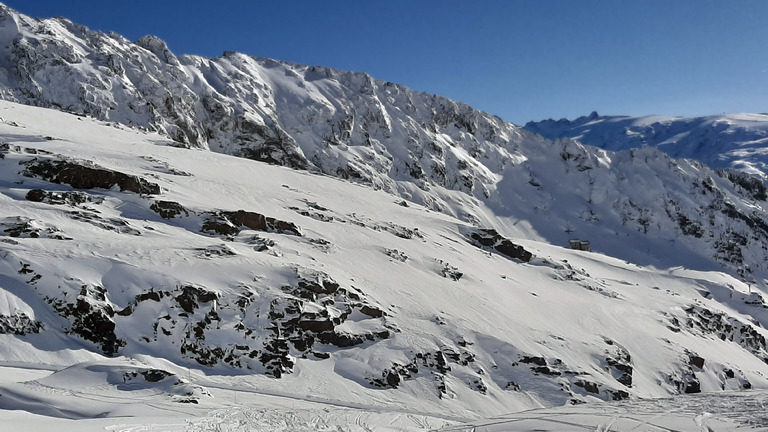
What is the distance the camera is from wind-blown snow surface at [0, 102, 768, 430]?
24.0 metres

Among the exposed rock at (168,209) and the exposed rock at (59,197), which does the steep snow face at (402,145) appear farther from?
the exposed rock at (59,197)

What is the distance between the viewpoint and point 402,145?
5782 inches

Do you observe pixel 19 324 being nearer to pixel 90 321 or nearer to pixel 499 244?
pixel 90 321

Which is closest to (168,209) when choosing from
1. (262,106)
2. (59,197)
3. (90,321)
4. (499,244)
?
(59,197)

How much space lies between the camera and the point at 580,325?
46.2 m

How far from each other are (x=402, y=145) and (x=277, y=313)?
4684 inches

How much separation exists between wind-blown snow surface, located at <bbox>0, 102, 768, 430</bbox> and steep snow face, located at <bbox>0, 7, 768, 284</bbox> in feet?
184

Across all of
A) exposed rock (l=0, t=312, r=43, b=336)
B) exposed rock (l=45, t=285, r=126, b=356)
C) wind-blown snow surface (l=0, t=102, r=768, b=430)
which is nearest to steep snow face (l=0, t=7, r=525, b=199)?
wind-blown snow surface (l=0, t=102, r=768, b=430)

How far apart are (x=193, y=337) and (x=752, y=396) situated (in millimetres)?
24685

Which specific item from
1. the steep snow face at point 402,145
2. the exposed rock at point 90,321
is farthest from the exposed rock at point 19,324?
the steep snow face at point 402,145

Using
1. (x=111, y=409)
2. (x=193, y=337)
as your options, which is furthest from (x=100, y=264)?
(x=111, y=409)

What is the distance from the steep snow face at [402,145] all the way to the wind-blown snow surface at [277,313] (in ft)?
184

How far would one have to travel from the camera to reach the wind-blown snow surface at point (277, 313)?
78.7 feet

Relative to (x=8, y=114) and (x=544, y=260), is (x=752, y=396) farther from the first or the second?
(x=8, y=114)
